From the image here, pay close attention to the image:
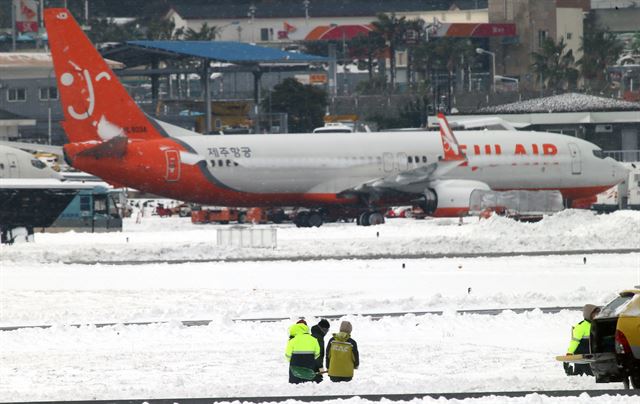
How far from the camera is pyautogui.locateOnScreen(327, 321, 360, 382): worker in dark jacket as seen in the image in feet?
71.6

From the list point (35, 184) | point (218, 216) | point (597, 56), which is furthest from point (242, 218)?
point (597, 56)

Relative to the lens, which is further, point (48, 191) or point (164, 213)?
point (164, 213)

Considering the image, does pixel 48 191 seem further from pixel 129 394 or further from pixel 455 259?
pixel 129 394

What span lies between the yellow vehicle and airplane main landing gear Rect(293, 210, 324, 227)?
149ft

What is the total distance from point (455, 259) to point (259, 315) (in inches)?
584

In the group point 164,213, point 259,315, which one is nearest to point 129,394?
point 259,315

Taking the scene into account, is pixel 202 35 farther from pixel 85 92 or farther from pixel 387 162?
pixel 85 92

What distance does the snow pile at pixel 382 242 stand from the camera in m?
47.9

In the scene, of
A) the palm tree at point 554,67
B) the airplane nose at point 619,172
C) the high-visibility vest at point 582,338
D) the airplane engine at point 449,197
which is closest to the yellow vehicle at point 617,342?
the high-visibility vest at point 582,338

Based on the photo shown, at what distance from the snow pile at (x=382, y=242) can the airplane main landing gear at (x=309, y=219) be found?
9973 millimetres

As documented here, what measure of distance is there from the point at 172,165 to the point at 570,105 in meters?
42.3

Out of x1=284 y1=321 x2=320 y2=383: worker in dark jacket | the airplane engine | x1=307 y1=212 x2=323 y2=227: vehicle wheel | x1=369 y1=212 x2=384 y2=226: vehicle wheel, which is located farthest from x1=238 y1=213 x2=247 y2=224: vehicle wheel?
x1=284 y1=321 x2=320 y2=383: worker in dark jacket

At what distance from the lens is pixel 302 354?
21859 mm

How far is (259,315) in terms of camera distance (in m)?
32.7
